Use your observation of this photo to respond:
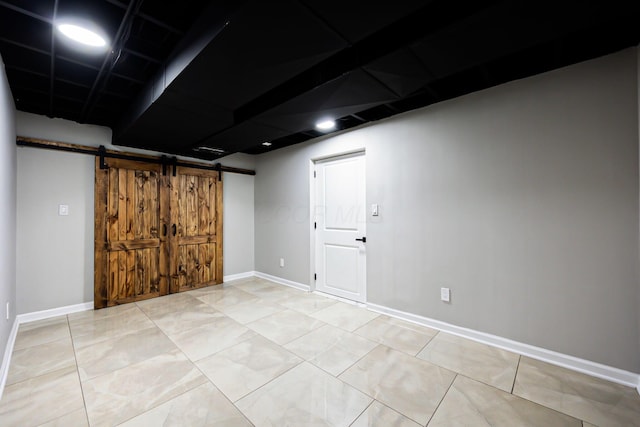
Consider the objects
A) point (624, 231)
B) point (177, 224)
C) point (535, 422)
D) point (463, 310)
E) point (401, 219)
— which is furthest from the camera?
point (177, 224)

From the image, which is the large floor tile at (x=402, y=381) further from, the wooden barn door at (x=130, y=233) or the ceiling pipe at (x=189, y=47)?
the wooden barn door at (x=130, y=233)

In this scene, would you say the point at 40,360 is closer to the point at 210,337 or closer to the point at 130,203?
the point at 210,337

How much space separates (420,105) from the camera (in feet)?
9.78

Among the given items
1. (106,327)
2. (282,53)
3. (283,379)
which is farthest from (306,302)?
(282,53)

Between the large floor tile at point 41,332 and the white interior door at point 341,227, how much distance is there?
10.3 ft

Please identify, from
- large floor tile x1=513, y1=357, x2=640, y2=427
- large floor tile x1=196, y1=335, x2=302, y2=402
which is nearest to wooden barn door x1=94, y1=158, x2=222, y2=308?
large floor tile x1=196, y1=335, x2=302, y2=402

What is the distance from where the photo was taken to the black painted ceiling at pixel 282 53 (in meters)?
1.44

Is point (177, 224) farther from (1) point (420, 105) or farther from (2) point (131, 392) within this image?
(1) point (420, 105)

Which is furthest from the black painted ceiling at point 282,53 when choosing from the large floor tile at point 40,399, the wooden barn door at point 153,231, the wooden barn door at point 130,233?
the large floor tile at point 40,399

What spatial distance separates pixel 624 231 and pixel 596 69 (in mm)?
1282

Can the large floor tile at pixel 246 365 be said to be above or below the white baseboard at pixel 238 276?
below

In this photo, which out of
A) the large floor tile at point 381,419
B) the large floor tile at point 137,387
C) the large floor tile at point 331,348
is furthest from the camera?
the large floor tile at point 331,348

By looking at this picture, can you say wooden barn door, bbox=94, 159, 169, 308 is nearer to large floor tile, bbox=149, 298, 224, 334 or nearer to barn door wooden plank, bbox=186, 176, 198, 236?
barn door wooden plank, bbox=186, 176, 198, 236

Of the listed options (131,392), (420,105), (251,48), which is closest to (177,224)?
(131,392)
